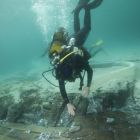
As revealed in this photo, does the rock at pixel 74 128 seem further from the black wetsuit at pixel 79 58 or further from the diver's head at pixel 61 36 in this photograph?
the diver's head at pixel 61 36

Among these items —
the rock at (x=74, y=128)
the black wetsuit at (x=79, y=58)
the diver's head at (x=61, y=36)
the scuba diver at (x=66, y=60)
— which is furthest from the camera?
the rock at (x=74, y=128)

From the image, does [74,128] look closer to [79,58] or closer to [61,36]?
[79,58]

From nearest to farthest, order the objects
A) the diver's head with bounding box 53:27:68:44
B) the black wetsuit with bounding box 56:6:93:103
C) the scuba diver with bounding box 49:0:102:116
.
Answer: the scuba diver with bounding box 49:0:102:116
the black wetsuit with bounding box 56:6:93:103
the diver's head with bounding box 53:27:68:44

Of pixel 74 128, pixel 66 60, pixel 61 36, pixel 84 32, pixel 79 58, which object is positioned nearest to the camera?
pixel 66 60

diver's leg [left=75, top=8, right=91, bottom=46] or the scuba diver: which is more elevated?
diver's leg [left=75, top=8, right=91, bottom=46]

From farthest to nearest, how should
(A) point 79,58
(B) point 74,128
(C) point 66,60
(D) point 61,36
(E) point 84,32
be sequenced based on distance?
(E) point 84,32, (B) point 74,128, (D) point 61,36, (A) point 79,58, (C) point 66,60

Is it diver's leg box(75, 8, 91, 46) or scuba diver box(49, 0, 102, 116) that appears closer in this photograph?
scuba diver box(49, 0, 102, 116)

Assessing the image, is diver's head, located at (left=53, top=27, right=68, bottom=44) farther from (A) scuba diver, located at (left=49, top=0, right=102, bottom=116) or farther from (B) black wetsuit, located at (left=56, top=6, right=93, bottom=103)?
(B) black wetsuit, located at (left=56, top=6, right=93, bottom=103)

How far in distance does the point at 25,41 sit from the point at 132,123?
377 ft

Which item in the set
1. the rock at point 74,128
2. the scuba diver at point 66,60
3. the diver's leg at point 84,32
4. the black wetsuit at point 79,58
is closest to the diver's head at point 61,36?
the scuba diver at point 66,60

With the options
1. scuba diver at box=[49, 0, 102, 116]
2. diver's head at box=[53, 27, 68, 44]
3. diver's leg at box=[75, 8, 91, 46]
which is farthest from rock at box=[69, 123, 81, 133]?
diver's head at box=[53, 27, 68, 44]

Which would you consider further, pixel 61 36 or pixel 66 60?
pixel 61 36

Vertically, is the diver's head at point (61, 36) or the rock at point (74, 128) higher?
the diver's head at point (61, 36)

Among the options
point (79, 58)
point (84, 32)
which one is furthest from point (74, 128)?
point (84, 32)
